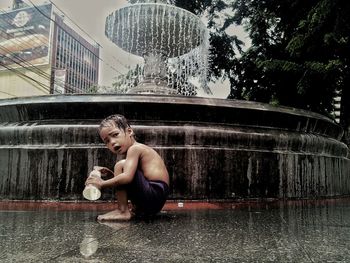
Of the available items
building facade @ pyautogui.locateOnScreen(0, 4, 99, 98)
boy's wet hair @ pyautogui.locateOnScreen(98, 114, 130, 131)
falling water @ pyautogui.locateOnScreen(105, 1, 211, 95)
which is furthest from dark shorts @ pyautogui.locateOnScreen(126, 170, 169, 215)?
building facade @ pyautogui.locateOnScreen(0, 4, 99, 98)

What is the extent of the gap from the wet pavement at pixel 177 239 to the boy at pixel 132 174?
0.14 meters

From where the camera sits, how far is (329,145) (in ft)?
19.0

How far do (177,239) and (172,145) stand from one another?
243cm

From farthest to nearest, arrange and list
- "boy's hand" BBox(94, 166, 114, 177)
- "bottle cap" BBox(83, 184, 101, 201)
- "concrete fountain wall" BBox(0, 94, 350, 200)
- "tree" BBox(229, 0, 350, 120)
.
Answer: "tree" BBox(229, 0, 350, 120), "concrete fountain wall" BBox(0, 94, 350, 200), "boy's hand" BBox(94, 166, 114, 177), "bottle cap" BBox(83, 184, 101, 201)

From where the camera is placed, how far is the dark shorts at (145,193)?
302 cm

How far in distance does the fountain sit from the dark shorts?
1.28 meters

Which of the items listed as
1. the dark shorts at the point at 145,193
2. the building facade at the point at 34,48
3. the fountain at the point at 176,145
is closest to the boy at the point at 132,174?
the dark shorts at the point at 145,193

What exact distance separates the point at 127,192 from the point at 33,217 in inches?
33.9

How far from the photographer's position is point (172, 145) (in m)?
4.64

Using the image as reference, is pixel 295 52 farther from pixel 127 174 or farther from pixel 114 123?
pixel 127 174

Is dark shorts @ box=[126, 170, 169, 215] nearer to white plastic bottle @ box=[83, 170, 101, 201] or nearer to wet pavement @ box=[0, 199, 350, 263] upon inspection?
wet pavement @ box=[0, 199, 350, 263]

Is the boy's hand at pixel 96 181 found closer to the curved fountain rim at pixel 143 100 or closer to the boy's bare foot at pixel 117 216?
the boy's bare foot at pixel 117 216

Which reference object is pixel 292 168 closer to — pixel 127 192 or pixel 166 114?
pixel 166 114

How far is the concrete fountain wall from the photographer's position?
4488mm
